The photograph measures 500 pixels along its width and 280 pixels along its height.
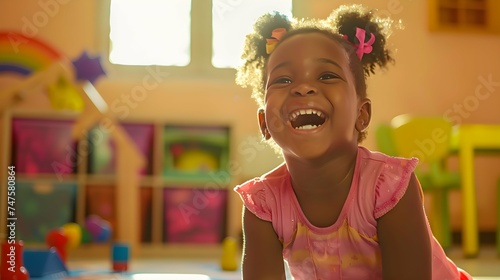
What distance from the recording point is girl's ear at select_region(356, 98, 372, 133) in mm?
938

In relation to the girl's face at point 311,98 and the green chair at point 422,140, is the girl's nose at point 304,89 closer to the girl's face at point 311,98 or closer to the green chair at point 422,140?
the girl's face at point 311,98


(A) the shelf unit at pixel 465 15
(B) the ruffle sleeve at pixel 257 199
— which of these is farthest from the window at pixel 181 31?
(B) the ruffle sleeve at pixel 257 199

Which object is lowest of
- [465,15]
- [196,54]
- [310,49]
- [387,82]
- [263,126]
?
[263,126]

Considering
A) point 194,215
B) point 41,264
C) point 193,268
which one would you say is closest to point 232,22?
point 194,215

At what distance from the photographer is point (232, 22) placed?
3396 mm

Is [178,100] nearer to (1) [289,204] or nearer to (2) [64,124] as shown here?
(2) [64,124]

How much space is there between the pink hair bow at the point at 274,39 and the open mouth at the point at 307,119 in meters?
0.13

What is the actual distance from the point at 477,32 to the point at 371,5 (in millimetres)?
657

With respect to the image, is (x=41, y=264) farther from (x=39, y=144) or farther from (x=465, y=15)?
(x=465, y=15)

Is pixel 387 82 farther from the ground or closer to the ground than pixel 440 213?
farther from the ground

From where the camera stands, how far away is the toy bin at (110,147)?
9.71 feet

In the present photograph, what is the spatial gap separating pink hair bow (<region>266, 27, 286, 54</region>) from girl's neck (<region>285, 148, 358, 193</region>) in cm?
17

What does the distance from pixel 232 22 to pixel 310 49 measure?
2.57 meters

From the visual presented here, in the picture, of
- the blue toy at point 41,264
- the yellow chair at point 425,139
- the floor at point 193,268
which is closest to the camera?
the blue toy at point 41,264
